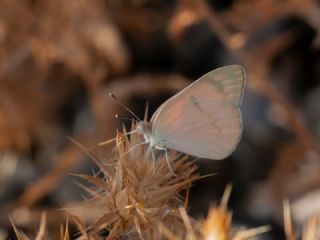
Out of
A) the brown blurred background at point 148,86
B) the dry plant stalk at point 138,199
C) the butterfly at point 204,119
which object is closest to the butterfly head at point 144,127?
the butterfly at point 204,119

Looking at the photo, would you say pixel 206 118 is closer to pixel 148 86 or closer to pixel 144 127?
pixel 144 127

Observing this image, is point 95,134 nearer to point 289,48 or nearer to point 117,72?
point 117,72

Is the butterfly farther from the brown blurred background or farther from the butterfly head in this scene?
the brown blurred background

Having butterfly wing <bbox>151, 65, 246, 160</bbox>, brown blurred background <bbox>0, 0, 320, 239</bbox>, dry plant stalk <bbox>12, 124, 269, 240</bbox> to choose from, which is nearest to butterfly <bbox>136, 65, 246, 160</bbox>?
butterfly wing <bbox>151, 65, 246, 160</bbox>

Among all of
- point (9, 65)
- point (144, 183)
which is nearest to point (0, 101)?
point (9, 65)

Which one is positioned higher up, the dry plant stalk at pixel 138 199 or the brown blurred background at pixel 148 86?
the dry plant stalk at pixel 138 199

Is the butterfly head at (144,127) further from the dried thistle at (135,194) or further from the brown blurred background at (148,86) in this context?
the brown blurred background at (148,86)
